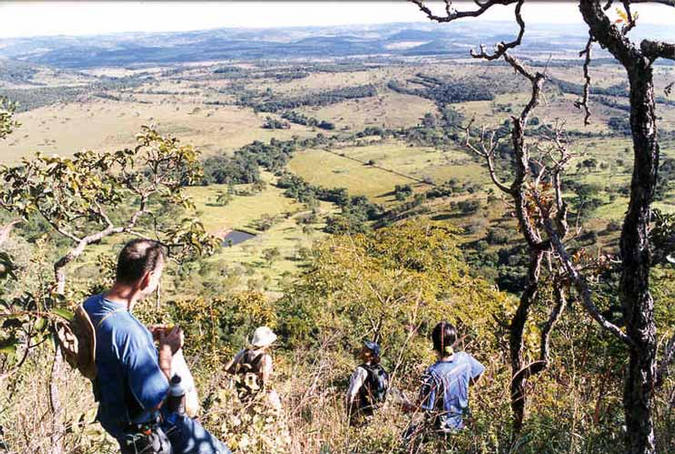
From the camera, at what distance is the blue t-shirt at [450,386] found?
2.92 metres

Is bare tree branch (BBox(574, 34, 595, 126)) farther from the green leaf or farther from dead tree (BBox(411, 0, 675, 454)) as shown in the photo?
the green leaf

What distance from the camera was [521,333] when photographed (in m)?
3.03

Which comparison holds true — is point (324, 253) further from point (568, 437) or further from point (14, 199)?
point (568, 437)

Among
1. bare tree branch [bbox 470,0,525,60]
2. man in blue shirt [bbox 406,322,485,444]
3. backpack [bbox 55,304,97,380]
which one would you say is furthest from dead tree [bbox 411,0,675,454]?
backpack [bbox 55,304,97,380]

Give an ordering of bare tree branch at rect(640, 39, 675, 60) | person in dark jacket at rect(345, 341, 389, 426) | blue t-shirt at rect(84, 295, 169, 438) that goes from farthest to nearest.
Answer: person in dark jacket at rect(345, 341, 389, 426) → blue t-shirt at rect(84, 295, 169, 438) → bare tree branch at rect(640, 39, 675, 60)

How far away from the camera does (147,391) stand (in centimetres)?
205

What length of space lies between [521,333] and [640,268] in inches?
56.3

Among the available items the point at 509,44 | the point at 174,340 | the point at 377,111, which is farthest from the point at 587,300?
the point at 377,111

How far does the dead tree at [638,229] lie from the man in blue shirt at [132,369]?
160 cm

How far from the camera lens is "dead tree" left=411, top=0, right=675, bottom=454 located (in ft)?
5.31

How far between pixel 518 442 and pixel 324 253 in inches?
487

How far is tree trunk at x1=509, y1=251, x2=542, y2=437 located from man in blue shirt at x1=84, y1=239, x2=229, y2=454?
1.75 meters

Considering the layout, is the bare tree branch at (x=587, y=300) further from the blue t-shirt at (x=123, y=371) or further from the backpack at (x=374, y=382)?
the backpack at (x=374, y=382)

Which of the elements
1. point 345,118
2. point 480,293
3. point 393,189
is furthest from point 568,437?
point 345,118
